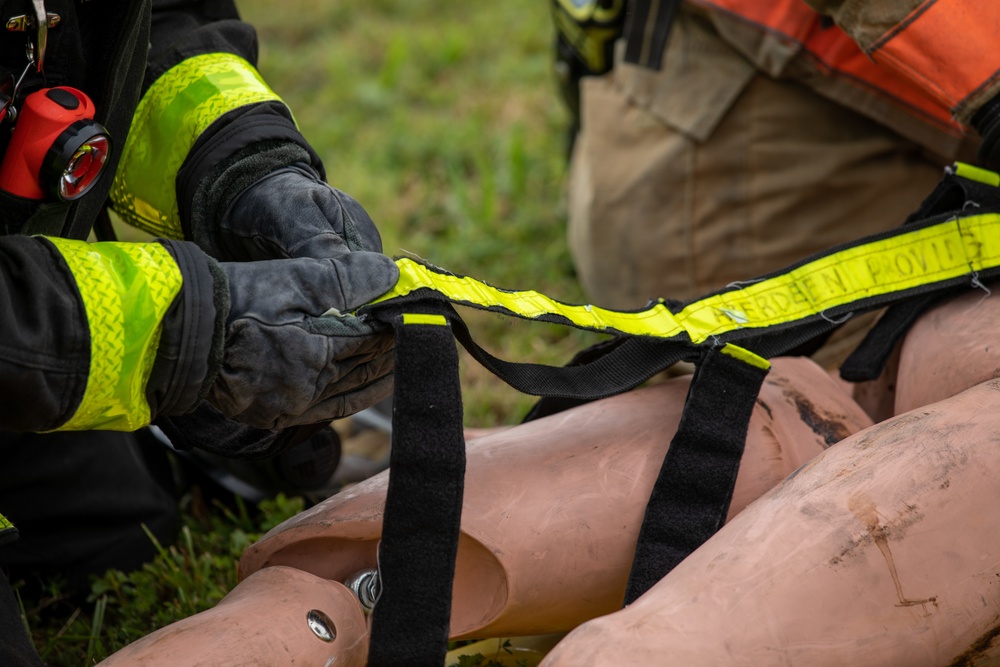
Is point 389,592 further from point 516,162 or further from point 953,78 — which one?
point 516,162

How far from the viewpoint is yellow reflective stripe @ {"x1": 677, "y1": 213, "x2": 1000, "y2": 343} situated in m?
1.66

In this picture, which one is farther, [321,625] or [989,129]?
[989,129]

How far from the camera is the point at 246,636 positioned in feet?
4.12

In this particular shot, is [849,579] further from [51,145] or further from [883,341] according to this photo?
[51,145]

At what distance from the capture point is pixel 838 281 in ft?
5.62

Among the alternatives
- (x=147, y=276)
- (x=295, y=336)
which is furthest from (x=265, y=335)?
(x=147, y=276)

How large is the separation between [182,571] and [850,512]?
1.21 m

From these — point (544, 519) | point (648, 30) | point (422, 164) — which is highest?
point (648, 30)

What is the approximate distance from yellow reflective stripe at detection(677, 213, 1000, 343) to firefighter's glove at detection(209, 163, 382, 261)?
1.77 feet

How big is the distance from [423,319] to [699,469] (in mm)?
464

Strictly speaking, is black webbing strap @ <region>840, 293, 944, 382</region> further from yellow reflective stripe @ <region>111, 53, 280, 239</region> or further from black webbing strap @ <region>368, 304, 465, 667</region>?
yellow reflective stripe @ <region>111, 53, 280, 239</region>

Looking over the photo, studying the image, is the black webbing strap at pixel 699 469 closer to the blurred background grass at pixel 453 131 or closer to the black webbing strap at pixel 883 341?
the black webbing strap at pixel 883 341

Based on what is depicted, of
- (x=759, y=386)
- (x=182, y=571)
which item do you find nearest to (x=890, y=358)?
(x=759, y=386)

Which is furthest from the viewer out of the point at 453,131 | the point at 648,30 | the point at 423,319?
the point at 453,131
